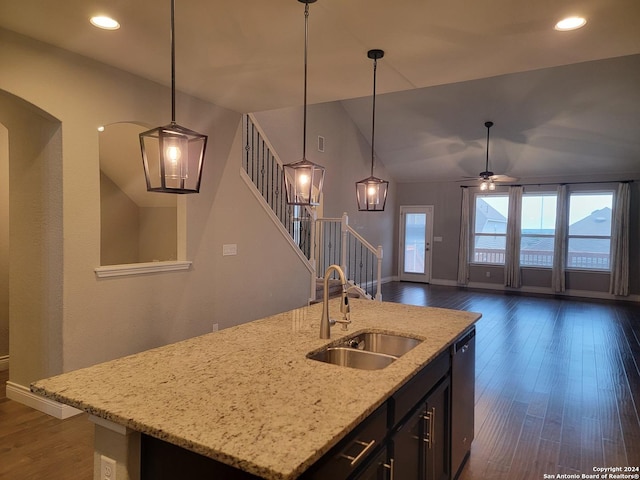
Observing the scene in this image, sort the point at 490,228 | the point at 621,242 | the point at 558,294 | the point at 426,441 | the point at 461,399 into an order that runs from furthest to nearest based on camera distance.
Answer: the point at 490,228 → the point at 558,294 → the point at 621,242 → the point at 461,399 → the point at 426,441

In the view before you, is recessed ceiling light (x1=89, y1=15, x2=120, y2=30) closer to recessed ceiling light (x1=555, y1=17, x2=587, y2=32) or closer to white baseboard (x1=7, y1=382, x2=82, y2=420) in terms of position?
white baseboard (x1=7, y1=382, x2=82, y2=420)

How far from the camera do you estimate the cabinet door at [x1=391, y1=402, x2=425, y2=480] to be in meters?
1.69

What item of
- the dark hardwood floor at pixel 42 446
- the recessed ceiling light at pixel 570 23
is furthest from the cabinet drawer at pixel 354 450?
the recessed ceiling light at pixel 570 23

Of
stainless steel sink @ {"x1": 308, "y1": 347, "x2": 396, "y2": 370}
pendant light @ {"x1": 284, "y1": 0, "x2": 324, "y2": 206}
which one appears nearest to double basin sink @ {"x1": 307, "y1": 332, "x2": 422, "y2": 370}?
stainless steel sink @ {"x1": 308, "y1": 347, "x2": 396, "y2": 370}

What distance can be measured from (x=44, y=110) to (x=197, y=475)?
2.86 metres

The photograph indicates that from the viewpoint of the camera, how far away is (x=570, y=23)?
8.45ft

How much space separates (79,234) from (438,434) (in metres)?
2.91

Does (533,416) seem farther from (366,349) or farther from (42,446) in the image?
(42,446)

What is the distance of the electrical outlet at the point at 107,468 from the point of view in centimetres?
137

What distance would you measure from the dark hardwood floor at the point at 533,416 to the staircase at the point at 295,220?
2.54 metres

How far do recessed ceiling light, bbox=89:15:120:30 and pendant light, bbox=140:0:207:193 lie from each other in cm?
99

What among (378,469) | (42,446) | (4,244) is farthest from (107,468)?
(4,244)

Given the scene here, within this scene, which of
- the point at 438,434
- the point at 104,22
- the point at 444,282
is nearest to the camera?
the point at 438,434

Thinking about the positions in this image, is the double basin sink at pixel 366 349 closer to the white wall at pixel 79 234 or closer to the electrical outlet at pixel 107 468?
the electrical outlet at pixel 107 468
